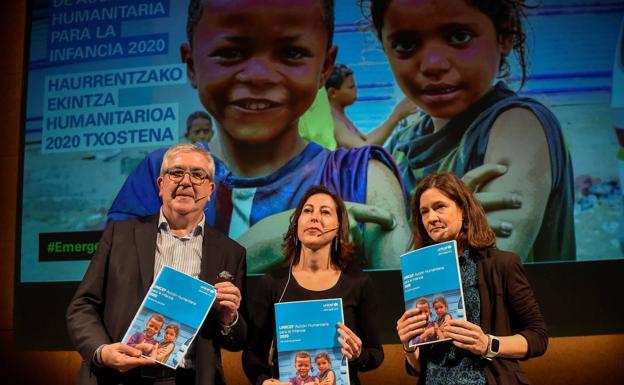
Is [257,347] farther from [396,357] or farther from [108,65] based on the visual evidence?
[108,65]

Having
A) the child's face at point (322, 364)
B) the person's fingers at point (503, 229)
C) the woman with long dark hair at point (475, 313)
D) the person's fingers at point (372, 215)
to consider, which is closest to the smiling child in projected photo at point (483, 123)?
the person's fingers at point (503, 229)

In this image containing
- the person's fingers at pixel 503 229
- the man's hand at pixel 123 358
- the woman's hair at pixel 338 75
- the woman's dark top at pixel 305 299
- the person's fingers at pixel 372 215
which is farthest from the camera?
the woman's hair at pixel 338 75

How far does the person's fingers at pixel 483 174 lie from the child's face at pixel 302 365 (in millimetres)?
2085

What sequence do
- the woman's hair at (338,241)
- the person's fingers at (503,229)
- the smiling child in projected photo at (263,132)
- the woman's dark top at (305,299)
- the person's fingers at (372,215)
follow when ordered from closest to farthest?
1. the woman's dark top at (305,299)
2. the woman's hair at (338,241)
3. the person's fingers at (503,229)
4. the person's fingers at (372,215)
5. the smiling child in projected photo at (263,132)

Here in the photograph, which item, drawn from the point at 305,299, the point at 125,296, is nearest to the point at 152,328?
the point at 125,296

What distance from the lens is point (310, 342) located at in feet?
6.75

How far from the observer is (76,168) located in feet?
14.3

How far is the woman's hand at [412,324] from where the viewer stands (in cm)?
192

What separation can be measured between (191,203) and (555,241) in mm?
2496

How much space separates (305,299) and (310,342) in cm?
24

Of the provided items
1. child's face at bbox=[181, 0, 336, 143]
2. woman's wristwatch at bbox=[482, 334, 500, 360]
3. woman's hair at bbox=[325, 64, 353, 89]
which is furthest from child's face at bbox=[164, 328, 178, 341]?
woman's hair at bbox=[325, 64, 353, 89]

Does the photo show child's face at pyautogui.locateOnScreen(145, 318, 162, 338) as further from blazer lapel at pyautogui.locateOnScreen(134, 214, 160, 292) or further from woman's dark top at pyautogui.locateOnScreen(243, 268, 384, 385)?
woman's dark top at pyautogui.locateOnScreen(243, 268, 384, 385)

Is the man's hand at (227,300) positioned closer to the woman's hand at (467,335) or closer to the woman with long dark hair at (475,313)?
the woman with long dark hair at (475,313)

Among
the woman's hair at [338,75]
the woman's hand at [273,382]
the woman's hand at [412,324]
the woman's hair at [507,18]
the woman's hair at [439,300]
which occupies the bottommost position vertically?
the woman's hand at [273,382]
